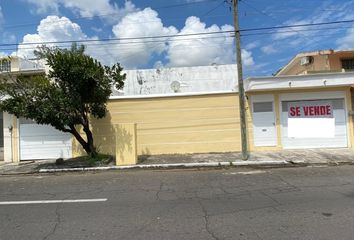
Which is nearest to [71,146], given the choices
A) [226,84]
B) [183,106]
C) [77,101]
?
[77,101]

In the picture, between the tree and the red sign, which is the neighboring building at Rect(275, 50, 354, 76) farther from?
the tree

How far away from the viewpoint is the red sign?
1650cm

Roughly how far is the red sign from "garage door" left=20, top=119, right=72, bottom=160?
10983mm

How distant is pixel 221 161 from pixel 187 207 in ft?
22.1

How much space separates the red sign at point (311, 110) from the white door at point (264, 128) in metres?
Result: 1.01

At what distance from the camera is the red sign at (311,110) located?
16.5 meters

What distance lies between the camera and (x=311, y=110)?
16.5 meters

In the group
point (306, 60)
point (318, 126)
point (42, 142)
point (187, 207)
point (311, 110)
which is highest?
point (306, 60)

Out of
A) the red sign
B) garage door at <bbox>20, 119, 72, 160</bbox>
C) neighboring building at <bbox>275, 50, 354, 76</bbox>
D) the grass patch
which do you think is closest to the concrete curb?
the grass patch

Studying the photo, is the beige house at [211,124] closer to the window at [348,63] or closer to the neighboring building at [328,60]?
the neighboring building at [328,60]

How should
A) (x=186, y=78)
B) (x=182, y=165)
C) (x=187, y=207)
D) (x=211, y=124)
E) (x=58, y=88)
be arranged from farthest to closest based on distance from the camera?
(x=186, y=78) → (x=211, y=124) → (x=58, y=88) → (x=182, y=165) → (x=187, y=207)

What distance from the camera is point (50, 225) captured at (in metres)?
6.05

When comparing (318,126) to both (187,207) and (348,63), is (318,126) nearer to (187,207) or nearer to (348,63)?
(348,63)

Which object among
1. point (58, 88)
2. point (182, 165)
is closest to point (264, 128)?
point (182, 165)
